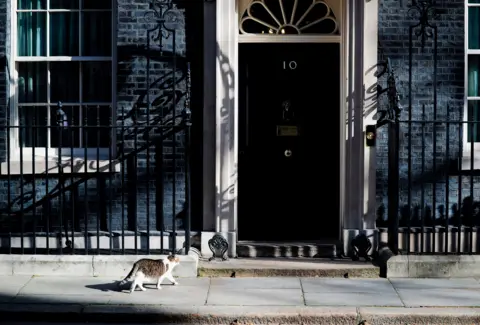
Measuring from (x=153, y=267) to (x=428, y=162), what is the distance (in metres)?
3.45

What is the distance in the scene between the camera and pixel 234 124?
405 inches

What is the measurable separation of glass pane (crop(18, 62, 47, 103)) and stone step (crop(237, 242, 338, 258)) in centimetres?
289

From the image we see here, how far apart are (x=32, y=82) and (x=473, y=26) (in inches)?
201

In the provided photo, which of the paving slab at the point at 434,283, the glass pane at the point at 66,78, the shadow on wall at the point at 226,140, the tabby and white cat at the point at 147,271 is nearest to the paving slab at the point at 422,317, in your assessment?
the paving slab at the point at 434,283

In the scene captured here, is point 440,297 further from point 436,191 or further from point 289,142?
point 289,142

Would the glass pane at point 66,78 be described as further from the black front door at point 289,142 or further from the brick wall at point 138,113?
the black front door at point 289,142

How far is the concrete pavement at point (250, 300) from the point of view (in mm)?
8039

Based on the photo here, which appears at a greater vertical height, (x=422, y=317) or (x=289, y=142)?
(x=289, y=142)

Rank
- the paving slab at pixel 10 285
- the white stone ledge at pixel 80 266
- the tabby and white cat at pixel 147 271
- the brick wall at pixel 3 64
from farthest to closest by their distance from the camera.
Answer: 1. the brick wall at pixel 3 64
2. the white stone ledge at pixel 80 266
3. the tabby and white cat at pixel 147 271
4. the paving slab at pixel 10 285

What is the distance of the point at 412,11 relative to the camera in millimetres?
10234

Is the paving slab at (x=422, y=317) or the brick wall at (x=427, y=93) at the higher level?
the brick wall at (x=427, y=93)

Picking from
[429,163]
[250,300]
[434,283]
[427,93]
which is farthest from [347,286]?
[427,93]

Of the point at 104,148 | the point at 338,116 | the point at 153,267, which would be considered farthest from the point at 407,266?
the point at 104,148

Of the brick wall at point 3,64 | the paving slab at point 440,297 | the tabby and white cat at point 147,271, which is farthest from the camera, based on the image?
the brick wall at point 3,64
